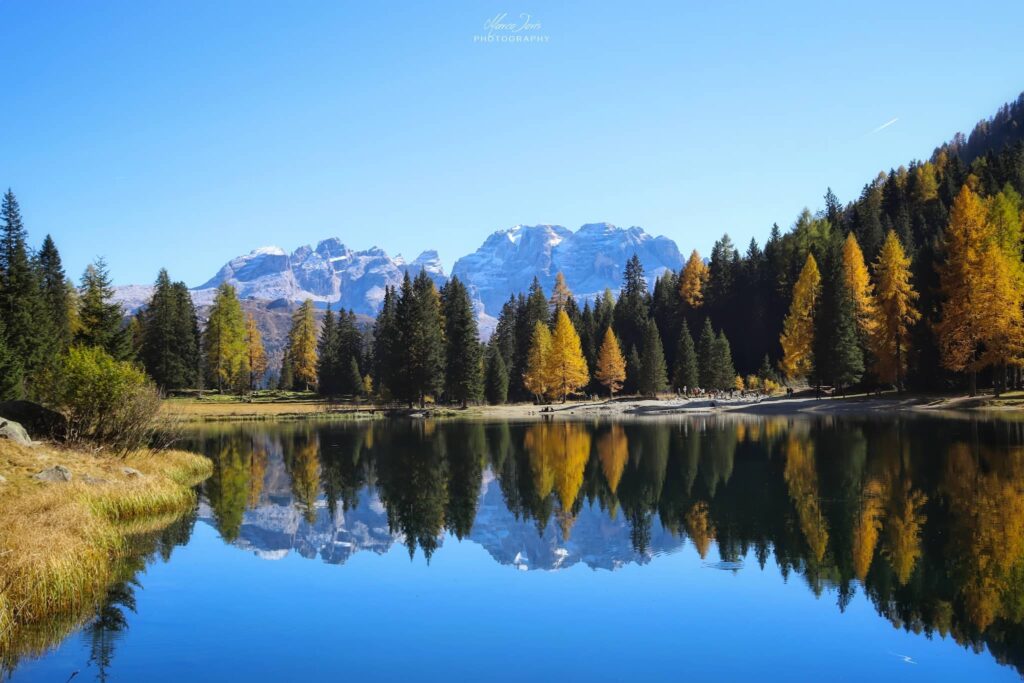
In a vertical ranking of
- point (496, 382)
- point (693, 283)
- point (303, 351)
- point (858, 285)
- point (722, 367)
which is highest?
point (693, 283)

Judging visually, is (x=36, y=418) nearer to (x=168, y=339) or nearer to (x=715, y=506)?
(x=715, y=506)

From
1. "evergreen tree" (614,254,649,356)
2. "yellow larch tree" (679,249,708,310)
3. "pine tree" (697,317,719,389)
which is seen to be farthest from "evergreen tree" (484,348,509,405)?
"yellow larch tree" (679,249,708,310)

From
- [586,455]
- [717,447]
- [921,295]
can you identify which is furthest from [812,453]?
[921,295]

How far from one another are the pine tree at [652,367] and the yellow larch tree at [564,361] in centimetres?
771

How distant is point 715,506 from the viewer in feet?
88.7

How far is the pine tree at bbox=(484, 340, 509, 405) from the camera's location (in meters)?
92.4

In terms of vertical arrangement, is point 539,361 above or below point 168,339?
below

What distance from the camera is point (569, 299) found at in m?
128

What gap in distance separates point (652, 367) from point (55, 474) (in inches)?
3058

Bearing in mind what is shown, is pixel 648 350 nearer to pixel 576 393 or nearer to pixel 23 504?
pixel 576 393

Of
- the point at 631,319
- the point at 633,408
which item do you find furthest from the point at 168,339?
the point at 631,319

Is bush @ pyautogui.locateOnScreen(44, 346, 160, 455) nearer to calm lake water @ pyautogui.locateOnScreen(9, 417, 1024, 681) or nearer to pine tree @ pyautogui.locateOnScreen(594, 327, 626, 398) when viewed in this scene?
calm lake water @ pyautogui.locateOnScreen(9, 417, 1024, 681)

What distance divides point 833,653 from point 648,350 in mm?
83377

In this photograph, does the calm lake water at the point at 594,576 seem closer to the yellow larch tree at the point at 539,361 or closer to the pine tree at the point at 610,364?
the yellow larch tree at the point at 539,361
